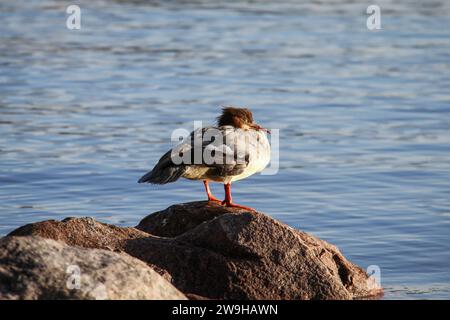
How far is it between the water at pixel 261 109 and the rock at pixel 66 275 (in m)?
3.09

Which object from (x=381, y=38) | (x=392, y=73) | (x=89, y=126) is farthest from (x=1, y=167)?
(x=381, y=38)

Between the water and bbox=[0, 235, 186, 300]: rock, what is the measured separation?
3092 mm

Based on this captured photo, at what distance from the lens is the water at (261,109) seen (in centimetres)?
1073

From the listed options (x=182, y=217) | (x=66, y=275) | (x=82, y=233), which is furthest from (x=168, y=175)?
(x=66, y=275)

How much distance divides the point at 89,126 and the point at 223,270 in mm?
8349

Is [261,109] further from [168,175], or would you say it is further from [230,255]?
[230,255]

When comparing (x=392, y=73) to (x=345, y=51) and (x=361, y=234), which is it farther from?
(x=361, y=234)

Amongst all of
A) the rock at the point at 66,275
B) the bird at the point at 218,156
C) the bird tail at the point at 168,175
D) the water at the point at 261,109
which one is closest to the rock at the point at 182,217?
the bird at the point at 218,156

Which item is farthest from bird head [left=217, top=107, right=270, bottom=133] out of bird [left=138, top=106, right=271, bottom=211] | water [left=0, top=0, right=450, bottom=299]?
water [left=0, top=0, right=450, bottom=299]

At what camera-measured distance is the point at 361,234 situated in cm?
1005

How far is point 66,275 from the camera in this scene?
5.49 metres

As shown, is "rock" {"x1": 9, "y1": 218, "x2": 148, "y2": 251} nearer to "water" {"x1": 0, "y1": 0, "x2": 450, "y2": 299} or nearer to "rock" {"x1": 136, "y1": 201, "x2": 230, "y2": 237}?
"rock" {"x1": 136, "y1": 201, "x2": 230, "y2": 237}

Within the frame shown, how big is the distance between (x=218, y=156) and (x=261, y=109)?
26.0ft

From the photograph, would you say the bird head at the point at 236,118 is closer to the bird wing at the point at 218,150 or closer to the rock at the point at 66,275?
the bird wing at the point at 218,150
